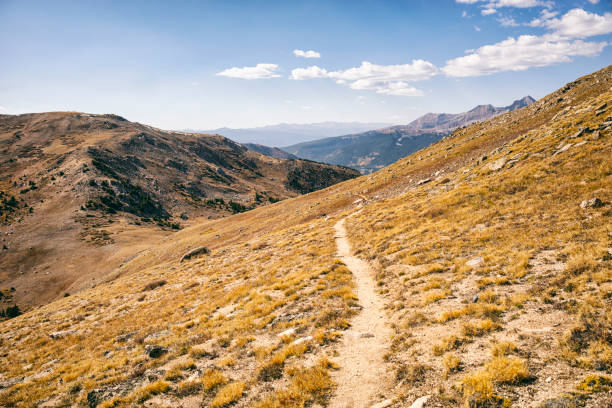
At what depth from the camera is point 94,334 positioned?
2016 centimetres

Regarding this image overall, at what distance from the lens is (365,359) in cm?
1022

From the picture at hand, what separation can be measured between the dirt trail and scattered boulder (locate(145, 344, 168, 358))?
966 centimetres

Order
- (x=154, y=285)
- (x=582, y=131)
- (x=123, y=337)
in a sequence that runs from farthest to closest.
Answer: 1. (x=154, y=285)
2. (x=582, y=131)
3. (x=123, y=337)

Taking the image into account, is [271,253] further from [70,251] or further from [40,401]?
[70,251]

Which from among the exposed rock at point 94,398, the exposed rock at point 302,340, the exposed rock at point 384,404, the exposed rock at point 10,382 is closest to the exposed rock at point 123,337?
the exposed rock at point 10,382

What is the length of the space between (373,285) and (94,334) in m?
21.3

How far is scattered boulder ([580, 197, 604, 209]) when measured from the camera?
610 inches

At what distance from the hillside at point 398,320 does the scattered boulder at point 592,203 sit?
0.11 metres

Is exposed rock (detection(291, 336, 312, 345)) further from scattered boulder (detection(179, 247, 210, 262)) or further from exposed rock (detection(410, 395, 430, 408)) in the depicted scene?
scattered boulder (detection(179, 247, 210, 262))

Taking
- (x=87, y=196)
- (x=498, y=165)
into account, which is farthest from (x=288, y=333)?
(x=87, y=196)

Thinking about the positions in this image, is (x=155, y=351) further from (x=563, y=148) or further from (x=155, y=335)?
(x=563, y=148)

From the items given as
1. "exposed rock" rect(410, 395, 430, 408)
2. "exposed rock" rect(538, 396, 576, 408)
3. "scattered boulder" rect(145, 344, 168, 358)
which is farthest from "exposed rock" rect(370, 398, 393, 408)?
"scattered boulder" rect(145, 344, 168, 358)

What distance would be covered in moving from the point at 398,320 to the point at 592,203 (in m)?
14.1

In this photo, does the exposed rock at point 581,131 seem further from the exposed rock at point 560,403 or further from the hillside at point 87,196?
the hillside at point 87,196
